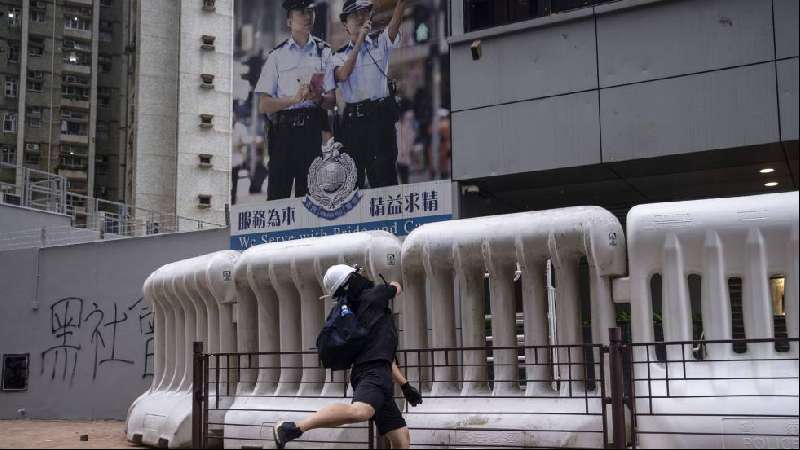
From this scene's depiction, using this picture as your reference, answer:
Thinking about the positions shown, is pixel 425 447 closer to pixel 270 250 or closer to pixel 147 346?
pixel 270 250

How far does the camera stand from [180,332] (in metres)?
13.5

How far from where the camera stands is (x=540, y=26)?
1563 centimetres

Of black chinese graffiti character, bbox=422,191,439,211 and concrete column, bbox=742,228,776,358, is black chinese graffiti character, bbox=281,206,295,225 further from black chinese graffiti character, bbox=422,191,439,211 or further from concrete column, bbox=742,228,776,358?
concrete column, bbox=742,228,776,358

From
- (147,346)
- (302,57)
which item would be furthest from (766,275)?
(147,346)

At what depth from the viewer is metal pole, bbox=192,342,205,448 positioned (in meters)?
10.5

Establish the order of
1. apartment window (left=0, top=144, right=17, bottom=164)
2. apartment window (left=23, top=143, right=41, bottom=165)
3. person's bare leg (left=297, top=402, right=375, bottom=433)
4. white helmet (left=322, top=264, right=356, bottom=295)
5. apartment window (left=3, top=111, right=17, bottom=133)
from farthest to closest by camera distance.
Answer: apartment window (left=23, top=143, right=41, bottom=165)
apartment window (left=3, top=111, right=17, bottom=133)
apartment window (left=0, top=144, right=17, bottom=164)
white helmet (left=322, top=264, right=356, bottom=295)
person's bare leg (left=297, top=402, right=375, bottom=433)

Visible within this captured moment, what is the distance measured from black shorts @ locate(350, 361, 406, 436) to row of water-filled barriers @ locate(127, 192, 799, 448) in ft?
4.92

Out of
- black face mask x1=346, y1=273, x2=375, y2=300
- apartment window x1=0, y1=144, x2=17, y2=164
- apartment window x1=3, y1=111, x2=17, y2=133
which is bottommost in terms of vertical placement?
black face mask x1=346, y1=273, x2=375, y2=300

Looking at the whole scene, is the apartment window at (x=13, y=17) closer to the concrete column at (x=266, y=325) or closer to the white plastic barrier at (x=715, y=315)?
the concrete column at (x=266, y=325)

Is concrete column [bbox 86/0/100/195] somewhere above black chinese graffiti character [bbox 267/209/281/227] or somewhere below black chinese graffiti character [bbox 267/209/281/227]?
above

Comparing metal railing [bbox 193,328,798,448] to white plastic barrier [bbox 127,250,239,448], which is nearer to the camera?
metal railing [bbox 193,328,798,448]

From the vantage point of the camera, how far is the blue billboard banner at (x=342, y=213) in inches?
656

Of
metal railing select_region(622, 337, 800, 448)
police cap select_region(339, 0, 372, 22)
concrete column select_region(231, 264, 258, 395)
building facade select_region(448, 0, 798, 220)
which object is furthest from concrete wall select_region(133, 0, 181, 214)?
metal railing select_region(622, 337, 800, 448)

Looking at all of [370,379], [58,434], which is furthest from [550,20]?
[58,434]
